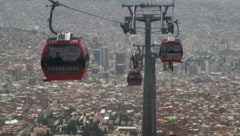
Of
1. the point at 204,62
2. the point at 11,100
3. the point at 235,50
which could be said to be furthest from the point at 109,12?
the point at 11,100

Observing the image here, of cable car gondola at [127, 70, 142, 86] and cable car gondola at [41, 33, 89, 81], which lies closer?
cable car gondola at [41, 33, 89, 81]

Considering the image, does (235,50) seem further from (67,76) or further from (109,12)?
(67,76)

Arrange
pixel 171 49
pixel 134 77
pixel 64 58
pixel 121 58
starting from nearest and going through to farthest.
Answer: pixel 64 58 < pixel 171 49 < pixel 134 77 < pixel 121 58

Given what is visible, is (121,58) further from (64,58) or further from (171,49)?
(64,58)

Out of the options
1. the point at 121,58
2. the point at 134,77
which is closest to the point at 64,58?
the point at 134,77

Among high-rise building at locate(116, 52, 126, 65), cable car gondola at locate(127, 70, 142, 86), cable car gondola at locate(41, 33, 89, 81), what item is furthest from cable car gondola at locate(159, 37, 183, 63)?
high-rise building at locate(116, 52, 126, 65)

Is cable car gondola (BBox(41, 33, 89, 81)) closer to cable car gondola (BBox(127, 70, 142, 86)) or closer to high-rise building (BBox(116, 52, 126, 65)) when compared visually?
Answer: cable car gondola (BBox(127, 70, 142, 86))
